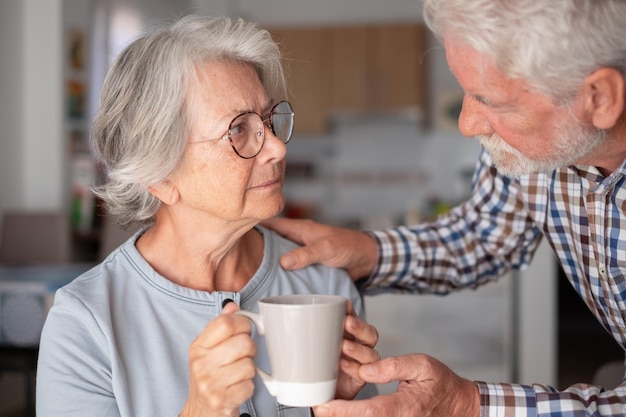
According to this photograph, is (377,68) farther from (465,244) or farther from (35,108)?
(465,244)

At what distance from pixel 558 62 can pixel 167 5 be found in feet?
18.6

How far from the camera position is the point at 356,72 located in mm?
6320

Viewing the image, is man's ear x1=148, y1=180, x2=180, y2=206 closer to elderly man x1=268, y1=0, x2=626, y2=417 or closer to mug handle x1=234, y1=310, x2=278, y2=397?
elderly man x1=268, y1=0, x2=626, y2=417

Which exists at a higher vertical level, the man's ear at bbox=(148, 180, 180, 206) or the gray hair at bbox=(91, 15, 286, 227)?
the gray hair at bbox=(91, 15, 286, 227)

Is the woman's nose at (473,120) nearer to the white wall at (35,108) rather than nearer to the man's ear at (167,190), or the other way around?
the man's ear at (167,190)

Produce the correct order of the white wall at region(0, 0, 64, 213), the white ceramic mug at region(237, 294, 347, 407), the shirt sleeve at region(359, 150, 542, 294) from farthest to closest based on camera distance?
the white wall at region(0, 0, 64, 213), the shirt sleeve at region(359, 150, 542, 294), the white ceramic mug at region(237, 294, 347, 407)

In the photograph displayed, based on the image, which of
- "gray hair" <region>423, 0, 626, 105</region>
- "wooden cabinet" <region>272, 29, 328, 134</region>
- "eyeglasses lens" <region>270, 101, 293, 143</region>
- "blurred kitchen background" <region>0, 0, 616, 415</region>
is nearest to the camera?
"gray hair" <region>423, 0, 626, 105</region>

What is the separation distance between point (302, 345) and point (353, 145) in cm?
579

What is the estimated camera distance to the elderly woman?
1.15m

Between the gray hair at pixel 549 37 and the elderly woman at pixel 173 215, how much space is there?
0.41m

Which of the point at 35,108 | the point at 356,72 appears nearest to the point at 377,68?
the point at 356,72

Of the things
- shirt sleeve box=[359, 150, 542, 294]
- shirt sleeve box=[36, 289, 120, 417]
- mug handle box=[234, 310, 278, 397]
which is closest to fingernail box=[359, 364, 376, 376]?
mug handle box=[234, 310, 278, 397]

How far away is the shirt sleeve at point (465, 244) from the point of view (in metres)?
1.64

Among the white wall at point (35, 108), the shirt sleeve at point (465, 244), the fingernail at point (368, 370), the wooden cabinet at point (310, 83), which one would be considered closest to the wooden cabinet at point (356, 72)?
the wooden cabinet at point (310, 83)
